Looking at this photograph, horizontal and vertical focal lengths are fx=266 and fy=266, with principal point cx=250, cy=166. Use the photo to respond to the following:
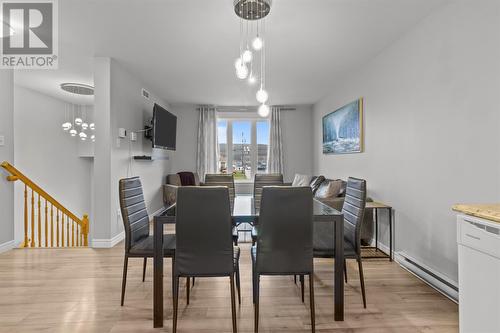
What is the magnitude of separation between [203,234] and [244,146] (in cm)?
538

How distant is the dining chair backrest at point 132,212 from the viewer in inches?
80.1

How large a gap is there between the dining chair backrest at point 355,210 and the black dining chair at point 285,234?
1.72ft

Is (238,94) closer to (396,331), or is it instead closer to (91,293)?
(91,293)

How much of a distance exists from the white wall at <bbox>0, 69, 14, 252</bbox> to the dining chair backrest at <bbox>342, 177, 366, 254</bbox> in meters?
3.97

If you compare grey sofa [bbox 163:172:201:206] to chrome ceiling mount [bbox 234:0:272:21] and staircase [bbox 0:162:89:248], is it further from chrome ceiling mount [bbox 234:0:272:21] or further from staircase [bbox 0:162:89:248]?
chrome ceiling mount [bbox 234:0:272:21]

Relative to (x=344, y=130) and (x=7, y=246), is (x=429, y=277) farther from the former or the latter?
(x=7, y=246)

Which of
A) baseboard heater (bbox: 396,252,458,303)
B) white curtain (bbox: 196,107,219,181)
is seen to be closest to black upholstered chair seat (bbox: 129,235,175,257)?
baseboard heater (bbox: 396,252,458,303)

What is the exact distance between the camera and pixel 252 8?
204cm

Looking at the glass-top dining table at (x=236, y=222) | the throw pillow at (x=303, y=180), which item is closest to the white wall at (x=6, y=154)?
the glass-top dining table at (x=236, y=222)

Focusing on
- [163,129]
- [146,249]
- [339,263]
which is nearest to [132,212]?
[146,249]

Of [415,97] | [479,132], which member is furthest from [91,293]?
[415,97]

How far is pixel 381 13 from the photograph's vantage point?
249cm

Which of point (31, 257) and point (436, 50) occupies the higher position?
point (436, 50)

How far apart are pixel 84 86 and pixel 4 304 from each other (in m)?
3.92
